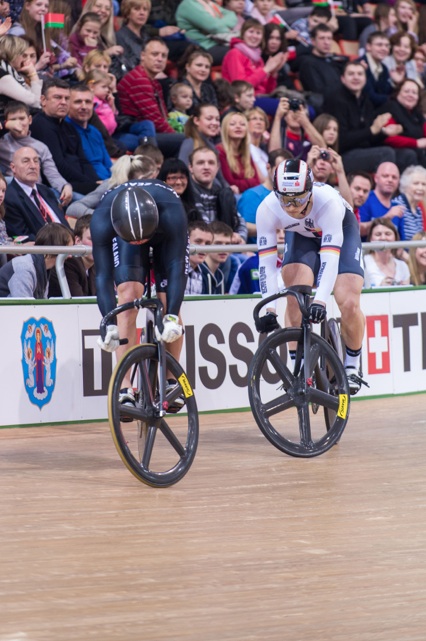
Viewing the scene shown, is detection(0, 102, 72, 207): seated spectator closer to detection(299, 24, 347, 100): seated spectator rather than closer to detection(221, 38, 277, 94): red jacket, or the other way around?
detection(221, 38, 277, 94): red jacket

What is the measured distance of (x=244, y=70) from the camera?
45.2ft

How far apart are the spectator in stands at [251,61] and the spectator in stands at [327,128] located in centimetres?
106

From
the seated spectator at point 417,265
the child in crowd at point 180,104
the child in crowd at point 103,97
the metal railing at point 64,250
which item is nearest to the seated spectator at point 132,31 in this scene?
the child in crowd at point 180,104

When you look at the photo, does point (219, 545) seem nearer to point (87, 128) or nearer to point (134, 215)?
point (134, 215)

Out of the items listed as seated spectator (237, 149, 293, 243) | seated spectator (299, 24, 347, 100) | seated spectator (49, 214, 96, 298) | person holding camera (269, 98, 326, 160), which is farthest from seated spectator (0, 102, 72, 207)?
seated spectator (299, 24, 347, 100)

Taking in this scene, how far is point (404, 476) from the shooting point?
21.7 feet

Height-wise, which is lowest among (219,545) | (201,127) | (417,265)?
(219,545)

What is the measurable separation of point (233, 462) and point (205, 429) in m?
1.50

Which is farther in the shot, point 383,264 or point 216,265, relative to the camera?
point 383,264

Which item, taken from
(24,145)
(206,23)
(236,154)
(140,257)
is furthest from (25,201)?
(206,23)

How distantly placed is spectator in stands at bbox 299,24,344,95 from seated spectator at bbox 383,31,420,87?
3.10 feet

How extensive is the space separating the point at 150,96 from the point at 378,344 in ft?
11.8

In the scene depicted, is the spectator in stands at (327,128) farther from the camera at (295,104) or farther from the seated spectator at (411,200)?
the seated spectator at (411,200)

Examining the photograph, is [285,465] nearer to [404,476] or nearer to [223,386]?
[404,476]
